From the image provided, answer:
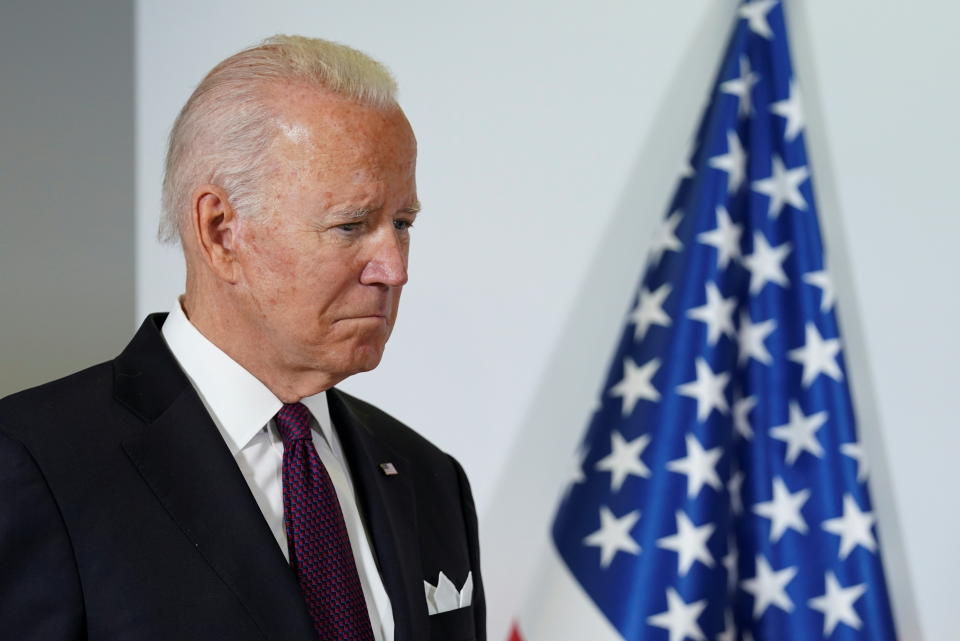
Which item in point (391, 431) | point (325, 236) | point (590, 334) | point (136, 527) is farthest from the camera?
point (590, 334)

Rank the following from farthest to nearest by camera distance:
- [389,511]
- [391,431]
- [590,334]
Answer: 1. [590,334]
2. [391,431]
3. [389,511]

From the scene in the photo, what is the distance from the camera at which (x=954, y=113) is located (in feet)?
8.05

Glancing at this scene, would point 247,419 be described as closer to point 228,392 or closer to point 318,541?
point 228,392

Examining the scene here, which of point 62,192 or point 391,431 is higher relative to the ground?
point 62,192

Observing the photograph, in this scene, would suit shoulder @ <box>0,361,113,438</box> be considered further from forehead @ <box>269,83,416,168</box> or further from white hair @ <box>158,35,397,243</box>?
forehead @ <box>269,83,416,168</box>

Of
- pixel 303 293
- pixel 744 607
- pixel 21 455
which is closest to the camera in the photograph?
pixel 21 455

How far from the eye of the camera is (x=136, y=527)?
116 centimetres

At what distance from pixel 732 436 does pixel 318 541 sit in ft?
4.00

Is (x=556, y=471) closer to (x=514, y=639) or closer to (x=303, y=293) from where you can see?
(x=514, y=639)

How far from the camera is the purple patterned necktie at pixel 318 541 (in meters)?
1.26

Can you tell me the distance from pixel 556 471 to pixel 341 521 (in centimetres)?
127

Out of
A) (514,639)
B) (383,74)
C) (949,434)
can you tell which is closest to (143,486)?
(383,74)

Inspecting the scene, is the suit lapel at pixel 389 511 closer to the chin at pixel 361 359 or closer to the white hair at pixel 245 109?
the chin at pixel 361 359

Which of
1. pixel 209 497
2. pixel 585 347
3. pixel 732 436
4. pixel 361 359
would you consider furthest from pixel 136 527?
pixel 585 347
